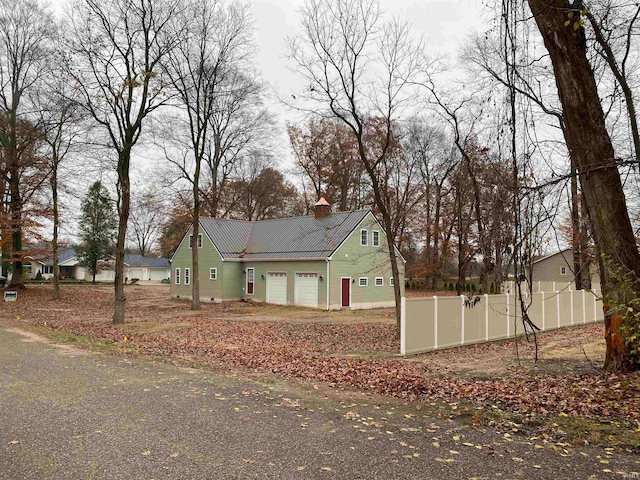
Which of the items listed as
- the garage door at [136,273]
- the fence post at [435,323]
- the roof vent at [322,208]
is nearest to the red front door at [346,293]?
the roof vent at [322,208]

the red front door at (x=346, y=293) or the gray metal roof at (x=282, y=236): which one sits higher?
the gray metal roof at (x=282, y=236)

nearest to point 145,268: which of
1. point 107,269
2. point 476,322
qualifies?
point 107,269

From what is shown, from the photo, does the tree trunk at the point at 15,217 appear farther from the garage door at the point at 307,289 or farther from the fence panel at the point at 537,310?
the fence panel at the point at 537,310

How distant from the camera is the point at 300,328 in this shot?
59.1ft

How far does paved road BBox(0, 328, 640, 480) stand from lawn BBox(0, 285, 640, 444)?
4.15 ft

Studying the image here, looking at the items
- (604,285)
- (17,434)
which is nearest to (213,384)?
(17,434)

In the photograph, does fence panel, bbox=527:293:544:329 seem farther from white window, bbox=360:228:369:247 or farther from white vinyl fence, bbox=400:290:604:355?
white window, bbox=360:228:369:247

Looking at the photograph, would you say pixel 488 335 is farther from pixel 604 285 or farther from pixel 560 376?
pixel 604 285

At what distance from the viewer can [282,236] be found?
31.7 meters

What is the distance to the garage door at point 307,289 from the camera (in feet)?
89.7

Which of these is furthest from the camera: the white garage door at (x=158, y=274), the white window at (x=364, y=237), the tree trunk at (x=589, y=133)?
the white garage door at (x=158, y=274)

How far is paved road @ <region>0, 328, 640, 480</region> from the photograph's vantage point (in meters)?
4.27

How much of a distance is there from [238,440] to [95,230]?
170 feet

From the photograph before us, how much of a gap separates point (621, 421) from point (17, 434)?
6.46m
